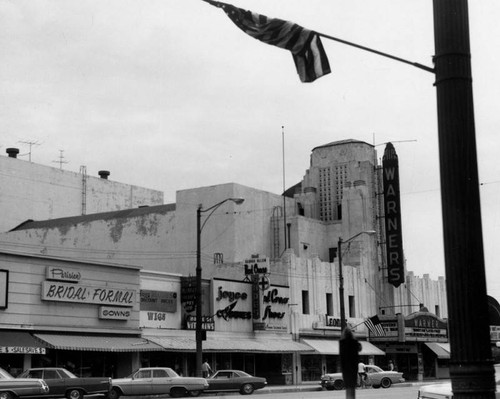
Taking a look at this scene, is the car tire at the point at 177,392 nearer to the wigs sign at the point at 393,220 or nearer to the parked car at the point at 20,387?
the parked car at the point at 20,387

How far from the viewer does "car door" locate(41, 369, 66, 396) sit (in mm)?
29719

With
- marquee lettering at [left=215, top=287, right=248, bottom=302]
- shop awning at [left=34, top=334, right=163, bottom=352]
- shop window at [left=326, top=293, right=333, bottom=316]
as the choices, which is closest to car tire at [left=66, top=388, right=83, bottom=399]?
shop awning at [left=34, top=334, right=163, bottom=352]

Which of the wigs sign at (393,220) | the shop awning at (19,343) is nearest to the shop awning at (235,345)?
the shop awning at (19,343)

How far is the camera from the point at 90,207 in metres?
73.2

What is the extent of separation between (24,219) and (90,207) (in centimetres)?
608

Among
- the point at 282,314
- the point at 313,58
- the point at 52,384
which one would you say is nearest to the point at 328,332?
the point at 282,314

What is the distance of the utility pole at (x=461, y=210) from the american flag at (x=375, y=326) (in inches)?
1986

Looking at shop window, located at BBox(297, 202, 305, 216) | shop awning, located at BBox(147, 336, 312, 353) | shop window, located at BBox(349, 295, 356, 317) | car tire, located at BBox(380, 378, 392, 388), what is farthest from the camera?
shop window, located at BBox(297, 202, 305, 216)

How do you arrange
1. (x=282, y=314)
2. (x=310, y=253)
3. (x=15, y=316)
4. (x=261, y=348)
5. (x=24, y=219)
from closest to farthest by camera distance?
1. (x=15, y=316)
2. (x=261, y=348)
3. (x=282, y=314)
4. (x=310, y=253)
5. (x=24, y=219)

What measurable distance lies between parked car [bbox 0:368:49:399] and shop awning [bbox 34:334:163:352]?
8713 mm

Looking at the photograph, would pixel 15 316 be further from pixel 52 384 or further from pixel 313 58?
pixel 313 58

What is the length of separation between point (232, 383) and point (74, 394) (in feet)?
32.9

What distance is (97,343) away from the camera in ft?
128

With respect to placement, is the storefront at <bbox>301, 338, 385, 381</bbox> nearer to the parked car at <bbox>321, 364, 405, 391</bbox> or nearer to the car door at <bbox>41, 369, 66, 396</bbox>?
the parked car at <bbox>321, 364, 405, 391</bbox>
